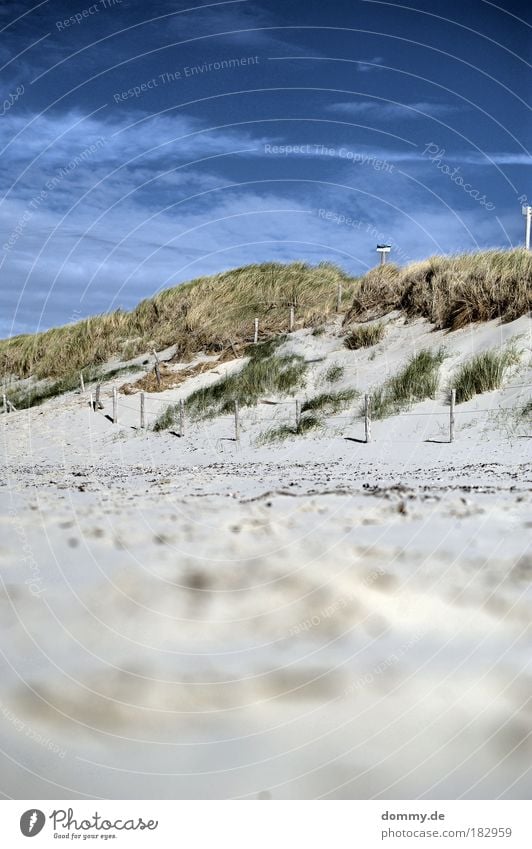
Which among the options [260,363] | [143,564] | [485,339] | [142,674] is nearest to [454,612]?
[142,674]

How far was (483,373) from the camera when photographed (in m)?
14.1

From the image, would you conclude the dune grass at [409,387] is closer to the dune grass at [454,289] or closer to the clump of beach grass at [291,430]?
the clump of beach grass at [291,430]

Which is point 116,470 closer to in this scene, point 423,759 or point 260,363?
point 260,363

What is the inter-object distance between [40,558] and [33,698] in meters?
2.08

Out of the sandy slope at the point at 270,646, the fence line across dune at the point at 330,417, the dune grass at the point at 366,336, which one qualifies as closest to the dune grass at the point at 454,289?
the dune grass at the point at 366,336

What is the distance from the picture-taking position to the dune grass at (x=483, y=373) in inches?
547

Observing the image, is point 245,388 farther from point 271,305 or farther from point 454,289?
point 271,305

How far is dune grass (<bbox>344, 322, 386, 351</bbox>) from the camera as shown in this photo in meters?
18.6

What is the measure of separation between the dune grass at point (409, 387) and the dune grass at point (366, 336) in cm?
263

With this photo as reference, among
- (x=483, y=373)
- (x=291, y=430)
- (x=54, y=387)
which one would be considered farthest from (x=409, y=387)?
(x=54, y=387)

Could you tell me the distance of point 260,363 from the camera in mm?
19109

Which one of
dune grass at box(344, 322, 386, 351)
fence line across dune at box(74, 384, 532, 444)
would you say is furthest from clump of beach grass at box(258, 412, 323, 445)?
dune grass at box(344, 322, 386, 351)

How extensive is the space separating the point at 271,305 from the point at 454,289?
7.29 meters

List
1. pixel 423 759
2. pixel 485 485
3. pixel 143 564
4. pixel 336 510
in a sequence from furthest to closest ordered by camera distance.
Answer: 1. pixel 485 485
2. pixel 336 510
3. pixel 143 564
4. pixel 423 759
